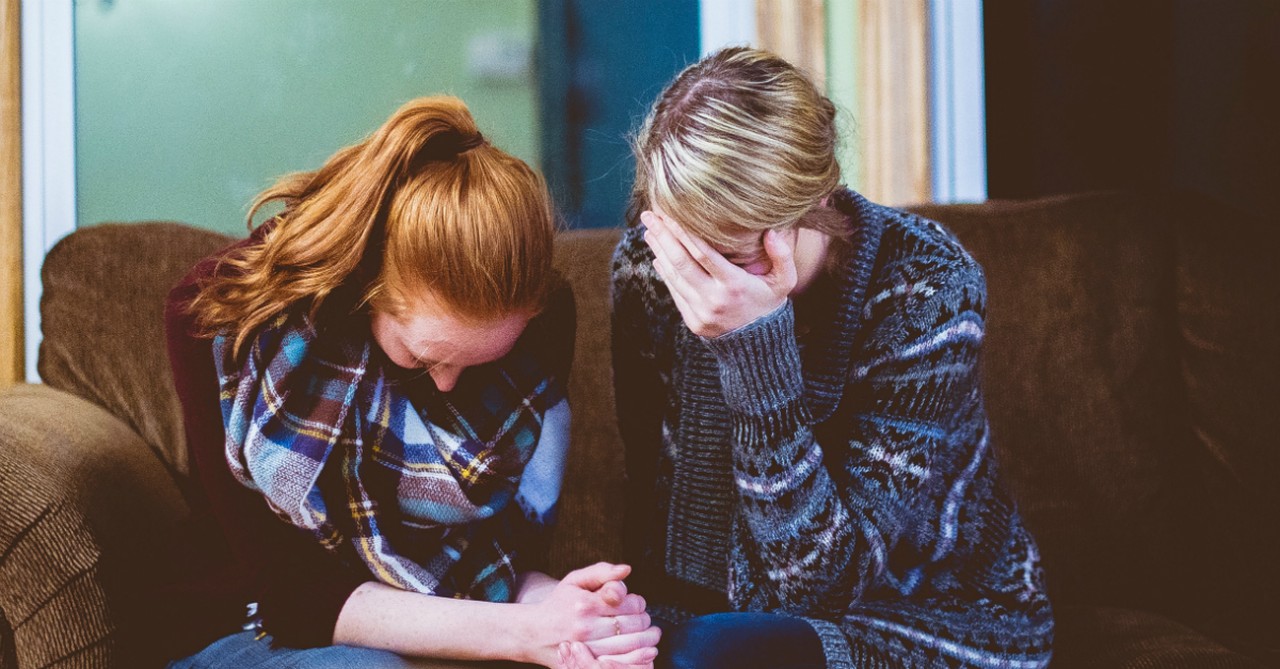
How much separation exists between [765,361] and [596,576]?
292 mm

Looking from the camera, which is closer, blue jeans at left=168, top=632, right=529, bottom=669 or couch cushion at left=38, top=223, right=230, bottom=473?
blue jeans at left=168, top=632, right=529, bottom=669

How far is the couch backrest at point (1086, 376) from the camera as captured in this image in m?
1.54

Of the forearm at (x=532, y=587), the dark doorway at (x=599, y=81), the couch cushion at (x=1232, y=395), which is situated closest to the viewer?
the forearm at (x=532, y=587)

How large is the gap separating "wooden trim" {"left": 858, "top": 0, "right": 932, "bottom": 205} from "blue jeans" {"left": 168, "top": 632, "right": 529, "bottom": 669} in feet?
5.20

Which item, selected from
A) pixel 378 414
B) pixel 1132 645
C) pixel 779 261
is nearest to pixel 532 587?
pixel 378 414

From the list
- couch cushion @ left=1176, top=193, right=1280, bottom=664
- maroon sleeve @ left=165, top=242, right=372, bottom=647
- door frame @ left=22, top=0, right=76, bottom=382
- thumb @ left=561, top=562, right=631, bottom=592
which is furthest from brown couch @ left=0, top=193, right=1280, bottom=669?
thumb @ left=561, top=562, right=631, bottom=592

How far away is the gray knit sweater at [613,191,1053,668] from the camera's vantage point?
102cm

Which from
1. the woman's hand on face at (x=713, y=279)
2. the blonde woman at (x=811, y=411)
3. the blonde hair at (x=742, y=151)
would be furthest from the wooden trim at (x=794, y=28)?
the woman's hand on face at (x=713, y=279)

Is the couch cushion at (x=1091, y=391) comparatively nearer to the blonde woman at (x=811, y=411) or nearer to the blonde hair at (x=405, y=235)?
the blonde woman at (x=811, y=411)

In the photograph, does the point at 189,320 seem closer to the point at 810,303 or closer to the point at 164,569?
the point at 164,569

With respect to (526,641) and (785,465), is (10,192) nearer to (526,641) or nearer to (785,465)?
(526,641)

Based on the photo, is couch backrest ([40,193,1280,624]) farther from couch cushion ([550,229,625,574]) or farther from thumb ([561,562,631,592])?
thumb ([561,562,631,592])

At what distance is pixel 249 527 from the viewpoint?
108 centimetres

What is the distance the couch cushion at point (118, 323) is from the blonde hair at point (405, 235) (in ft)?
1.97
